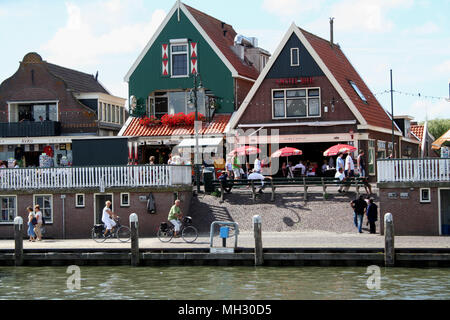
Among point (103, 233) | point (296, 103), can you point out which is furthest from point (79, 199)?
point (296, 103)

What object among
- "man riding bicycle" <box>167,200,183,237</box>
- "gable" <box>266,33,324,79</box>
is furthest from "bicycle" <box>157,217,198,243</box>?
"gable" <box>266,33,324,79</box>

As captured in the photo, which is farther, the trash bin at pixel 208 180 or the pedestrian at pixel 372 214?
the trash bin at pixel 208 180

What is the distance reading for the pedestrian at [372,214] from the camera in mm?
35344

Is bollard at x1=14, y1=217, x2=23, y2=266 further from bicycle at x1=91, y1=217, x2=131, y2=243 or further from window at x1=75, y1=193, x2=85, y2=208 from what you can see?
window at x1=75, y1=193, x2=85, y2=208

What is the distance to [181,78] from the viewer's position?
176 feet

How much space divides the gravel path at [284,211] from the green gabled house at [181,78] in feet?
35.4

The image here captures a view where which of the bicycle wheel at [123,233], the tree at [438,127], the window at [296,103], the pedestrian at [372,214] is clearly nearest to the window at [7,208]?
the bicycle wheel at [123,233]

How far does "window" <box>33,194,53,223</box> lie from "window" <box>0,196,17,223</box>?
1.09 m

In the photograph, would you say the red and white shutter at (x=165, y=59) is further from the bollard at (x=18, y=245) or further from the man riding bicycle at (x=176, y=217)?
the bollard at (x=18, y=245)

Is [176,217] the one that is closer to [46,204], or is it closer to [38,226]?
[38,226]

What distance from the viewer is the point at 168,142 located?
52094 mm
